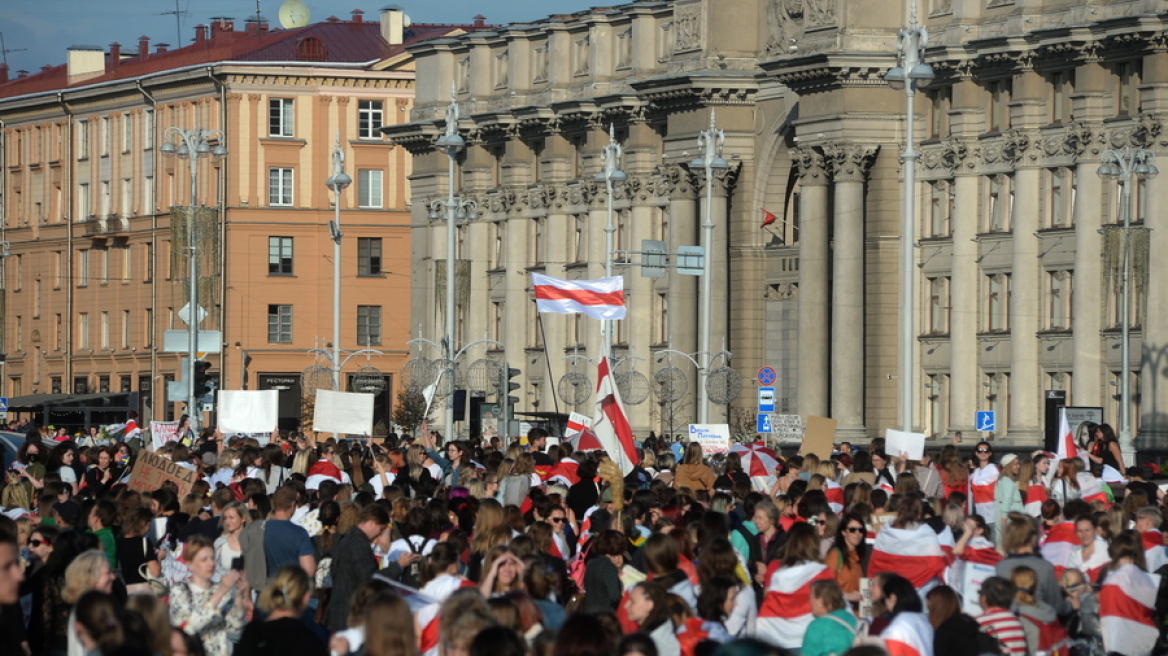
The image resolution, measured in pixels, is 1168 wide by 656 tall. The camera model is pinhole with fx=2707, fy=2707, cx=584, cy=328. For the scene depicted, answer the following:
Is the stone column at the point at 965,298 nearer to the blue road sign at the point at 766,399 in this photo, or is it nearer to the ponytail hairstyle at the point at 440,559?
the blue road sign at the point at 766,399

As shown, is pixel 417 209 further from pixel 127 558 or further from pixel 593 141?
pixel 127 558

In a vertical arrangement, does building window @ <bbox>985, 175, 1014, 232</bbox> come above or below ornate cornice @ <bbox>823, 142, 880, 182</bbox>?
below

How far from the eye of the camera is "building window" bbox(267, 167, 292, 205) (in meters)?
106

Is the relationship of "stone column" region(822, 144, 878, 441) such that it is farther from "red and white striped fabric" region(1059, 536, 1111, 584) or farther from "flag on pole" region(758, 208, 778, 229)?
"red and white striped fabric" region(1059, 536, 1111, 584)

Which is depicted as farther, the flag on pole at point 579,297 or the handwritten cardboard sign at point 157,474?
the flag on pole at point 579,297

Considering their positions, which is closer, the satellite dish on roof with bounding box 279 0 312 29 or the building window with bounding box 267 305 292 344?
the building window with bounding box 267 305 292 344

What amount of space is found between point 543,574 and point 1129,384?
4085cm

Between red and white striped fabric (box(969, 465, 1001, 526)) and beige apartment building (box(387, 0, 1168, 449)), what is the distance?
62.3 feet

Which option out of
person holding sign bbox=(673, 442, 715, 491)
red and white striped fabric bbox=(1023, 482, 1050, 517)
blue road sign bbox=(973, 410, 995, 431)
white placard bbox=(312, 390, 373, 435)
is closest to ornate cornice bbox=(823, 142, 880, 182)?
blue road sign bbox=(973, 410, 995, 431)

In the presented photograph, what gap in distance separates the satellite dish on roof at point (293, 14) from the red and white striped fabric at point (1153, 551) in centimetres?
9674

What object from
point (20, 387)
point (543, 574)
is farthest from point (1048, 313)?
point (20, 387)

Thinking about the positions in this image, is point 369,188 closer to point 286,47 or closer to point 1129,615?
point 286,47

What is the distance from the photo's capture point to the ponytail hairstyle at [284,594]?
1457 cm

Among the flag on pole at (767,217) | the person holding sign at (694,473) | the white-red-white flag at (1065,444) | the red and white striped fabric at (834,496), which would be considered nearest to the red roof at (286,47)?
the flag on pole at (767,217)
